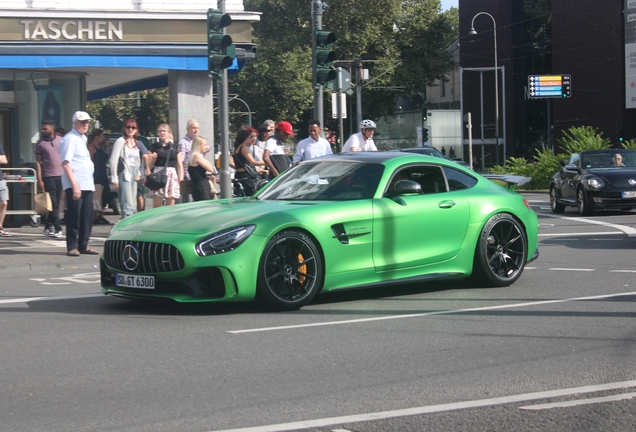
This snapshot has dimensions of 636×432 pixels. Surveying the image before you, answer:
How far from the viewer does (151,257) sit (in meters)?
8.08

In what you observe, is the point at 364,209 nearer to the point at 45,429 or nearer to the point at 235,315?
the point at 235,315

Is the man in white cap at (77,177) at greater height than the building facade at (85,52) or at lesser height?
lesser

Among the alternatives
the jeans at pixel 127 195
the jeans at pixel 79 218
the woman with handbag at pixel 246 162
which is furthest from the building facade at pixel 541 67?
the jeans at pixel 79 218

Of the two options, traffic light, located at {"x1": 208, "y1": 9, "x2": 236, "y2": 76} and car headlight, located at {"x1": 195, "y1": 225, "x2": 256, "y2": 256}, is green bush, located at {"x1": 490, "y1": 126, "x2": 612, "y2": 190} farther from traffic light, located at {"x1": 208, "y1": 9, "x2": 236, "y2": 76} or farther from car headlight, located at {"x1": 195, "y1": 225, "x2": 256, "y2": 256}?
car headlight, located at {"x1": 195, "y1": 225, "x2": 256, "y2": 256}

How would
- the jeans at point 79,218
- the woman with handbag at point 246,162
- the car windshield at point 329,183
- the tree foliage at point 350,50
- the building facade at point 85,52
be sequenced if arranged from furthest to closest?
the tree foliage at point 350,50 → the building facade at point 85,52 → the woman with handbag at point 246,162 → the jeans at point 79,218 → the car windshield at point 329,183

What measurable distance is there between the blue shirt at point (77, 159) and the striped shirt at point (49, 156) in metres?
3.64

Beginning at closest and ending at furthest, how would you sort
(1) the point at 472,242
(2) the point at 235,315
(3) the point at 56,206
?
(2) the point at 235,315 < (1) the point at 472,242 < (3) the point at 56,206

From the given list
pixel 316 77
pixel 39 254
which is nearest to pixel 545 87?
pixel 316 77

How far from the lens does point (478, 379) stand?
577 centimetres

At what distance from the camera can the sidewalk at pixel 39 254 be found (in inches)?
Answer: 484

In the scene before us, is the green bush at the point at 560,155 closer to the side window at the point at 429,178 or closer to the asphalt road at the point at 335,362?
the side window at the point at 429,178

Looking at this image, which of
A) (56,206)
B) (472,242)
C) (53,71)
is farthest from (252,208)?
(53,71)

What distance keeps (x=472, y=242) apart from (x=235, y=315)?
105 inches

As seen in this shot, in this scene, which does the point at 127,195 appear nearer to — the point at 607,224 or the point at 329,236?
the point at 329,236
